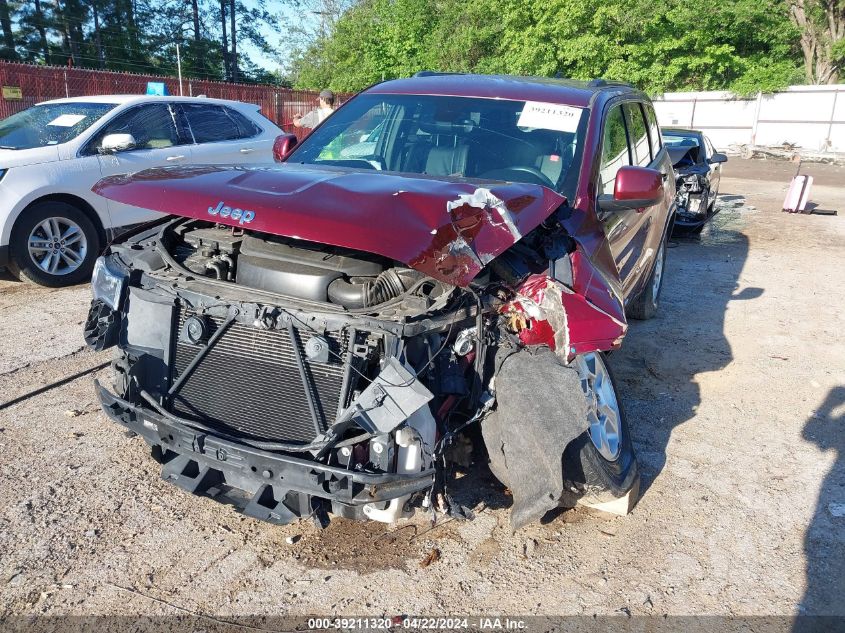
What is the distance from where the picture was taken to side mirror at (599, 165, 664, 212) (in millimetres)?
3467

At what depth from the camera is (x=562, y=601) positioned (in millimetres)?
2629

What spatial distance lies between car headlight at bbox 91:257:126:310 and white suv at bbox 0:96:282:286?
3172 millimetres

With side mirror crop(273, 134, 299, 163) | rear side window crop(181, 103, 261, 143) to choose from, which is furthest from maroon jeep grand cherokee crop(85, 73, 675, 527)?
rear side window crop(181, 103, 261, 143)

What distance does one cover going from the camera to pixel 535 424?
264cm

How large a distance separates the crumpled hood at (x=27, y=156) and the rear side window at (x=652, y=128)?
215 inches

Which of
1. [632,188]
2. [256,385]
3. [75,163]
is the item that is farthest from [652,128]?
[75,163]

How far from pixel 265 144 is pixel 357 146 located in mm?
4416

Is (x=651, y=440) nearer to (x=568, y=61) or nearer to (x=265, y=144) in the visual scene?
(x=265, y=144)

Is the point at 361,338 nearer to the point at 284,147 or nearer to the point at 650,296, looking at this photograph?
the point at 284,147

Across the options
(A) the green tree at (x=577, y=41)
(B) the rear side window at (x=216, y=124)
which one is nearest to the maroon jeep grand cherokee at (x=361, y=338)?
(B) the rear side window at (x=216, y=124)

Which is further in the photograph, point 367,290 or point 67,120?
point 67,120

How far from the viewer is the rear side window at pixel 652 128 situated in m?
5.55

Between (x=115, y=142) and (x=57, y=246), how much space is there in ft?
3.78

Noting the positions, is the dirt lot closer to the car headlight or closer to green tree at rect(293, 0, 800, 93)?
the car headlight
